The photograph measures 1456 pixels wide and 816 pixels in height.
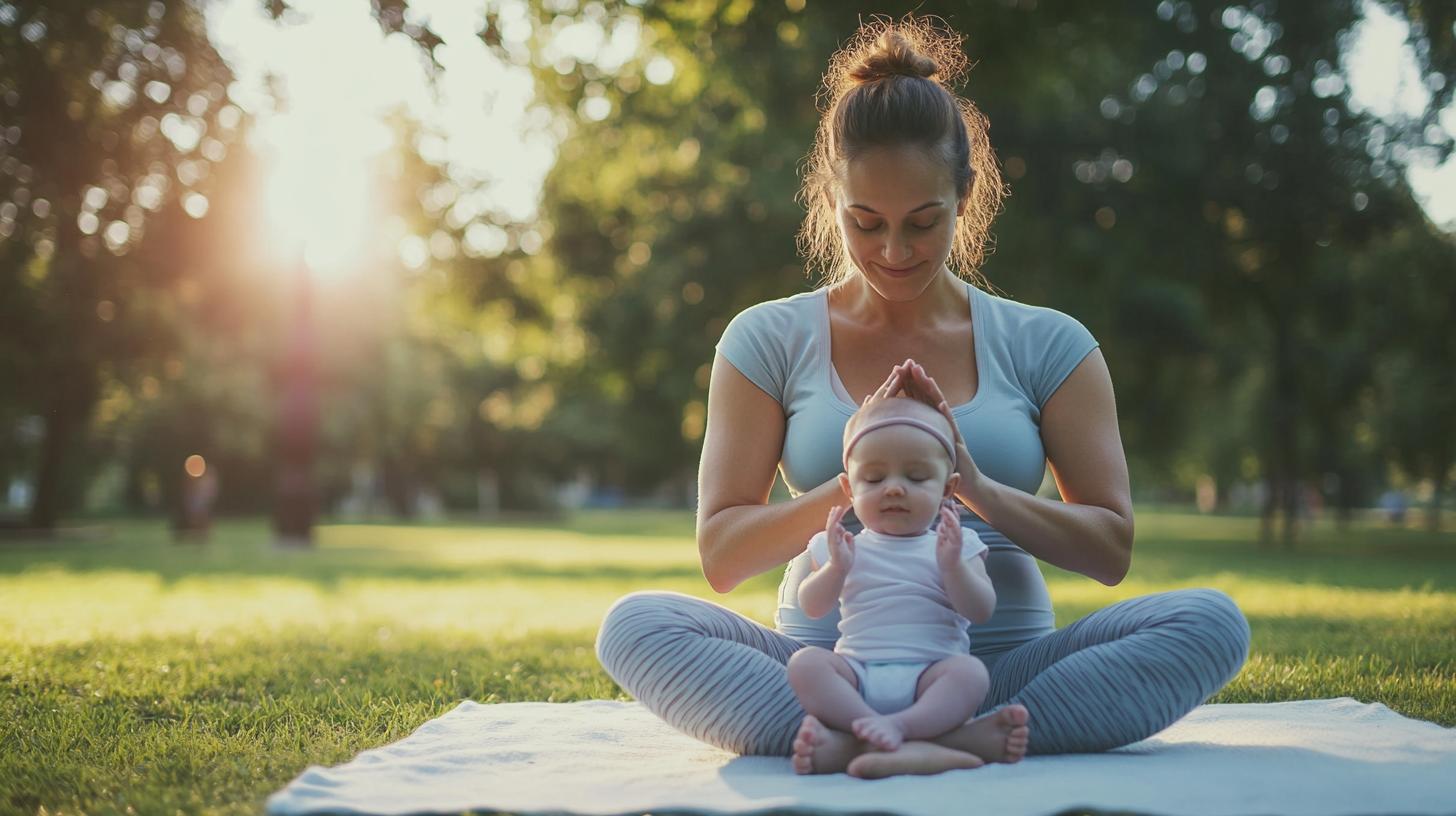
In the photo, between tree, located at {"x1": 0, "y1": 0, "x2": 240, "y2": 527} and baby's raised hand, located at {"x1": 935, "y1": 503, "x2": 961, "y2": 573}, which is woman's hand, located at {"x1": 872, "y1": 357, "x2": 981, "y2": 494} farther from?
tree, located at {"x1": 0, "y1": 0, "x2": 240, "y2": 527}

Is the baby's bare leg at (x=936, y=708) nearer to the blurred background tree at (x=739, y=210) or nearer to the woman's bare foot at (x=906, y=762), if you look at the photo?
the woman's bare foot at (x=906, y=762)

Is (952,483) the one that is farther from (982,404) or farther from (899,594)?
(982,404)

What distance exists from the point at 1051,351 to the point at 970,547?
2.75 ft

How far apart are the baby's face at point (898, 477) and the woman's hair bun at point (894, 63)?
121cm

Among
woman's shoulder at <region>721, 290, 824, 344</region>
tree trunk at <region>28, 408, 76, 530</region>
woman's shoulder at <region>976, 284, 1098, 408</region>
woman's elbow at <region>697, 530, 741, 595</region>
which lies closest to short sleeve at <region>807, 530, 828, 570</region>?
woman's elbow at <region>697, 530, 741, 595</region>

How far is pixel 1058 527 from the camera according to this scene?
10.6 feet

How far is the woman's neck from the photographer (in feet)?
12.3

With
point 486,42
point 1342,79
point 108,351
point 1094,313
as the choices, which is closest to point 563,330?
point 108,351

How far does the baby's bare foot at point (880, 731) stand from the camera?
9.51 feet

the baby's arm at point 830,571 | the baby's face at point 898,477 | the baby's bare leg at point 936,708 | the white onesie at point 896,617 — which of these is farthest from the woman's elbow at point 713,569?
the baby's bare leg at point 936,708

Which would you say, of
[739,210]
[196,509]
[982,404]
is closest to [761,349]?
[982,404]

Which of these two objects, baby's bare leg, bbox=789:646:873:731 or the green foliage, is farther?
the green foliage

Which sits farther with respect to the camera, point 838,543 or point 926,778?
point 838,543

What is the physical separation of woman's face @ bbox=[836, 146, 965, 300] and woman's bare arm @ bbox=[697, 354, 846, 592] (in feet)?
1.85
